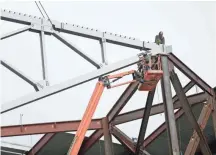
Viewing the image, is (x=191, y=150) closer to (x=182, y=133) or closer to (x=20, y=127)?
(x=182, y=133)

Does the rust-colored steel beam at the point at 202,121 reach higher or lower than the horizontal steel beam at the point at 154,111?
lower

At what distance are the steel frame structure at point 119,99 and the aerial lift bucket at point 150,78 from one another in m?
1.79

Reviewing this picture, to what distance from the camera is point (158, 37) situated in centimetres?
2055

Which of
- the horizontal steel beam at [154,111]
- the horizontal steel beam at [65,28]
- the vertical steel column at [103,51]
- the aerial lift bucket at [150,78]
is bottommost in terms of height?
the aerial lift bucket at [150,78]

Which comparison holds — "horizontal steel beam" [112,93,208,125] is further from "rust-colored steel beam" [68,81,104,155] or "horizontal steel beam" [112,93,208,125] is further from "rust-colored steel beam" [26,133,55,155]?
"rust-colored steel beam" [68,81,104,155]

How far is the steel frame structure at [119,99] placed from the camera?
1692 cm

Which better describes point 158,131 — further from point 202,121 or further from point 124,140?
point 202,121

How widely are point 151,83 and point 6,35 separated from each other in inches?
253

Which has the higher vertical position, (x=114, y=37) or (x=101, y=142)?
(x=114, y=37)

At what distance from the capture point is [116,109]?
24.3 m

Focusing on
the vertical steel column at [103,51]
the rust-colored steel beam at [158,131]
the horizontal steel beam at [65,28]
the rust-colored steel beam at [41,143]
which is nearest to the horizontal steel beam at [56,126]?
the rust-colored steel beam at [158,131]

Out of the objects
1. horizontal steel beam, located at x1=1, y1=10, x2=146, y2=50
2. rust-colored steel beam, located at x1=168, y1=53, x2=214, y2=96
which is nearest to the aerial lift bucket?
horizontal steel beam, located at x1=1, y1=10, x2=146, y2=50

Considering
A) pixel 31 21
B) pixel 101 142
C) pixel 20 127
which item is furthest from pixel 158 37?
pixel 101 142

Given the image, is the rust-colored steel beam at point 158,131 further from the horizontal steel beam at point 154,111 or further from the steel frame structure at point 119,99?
the horizontal steel beam at point 154,111
